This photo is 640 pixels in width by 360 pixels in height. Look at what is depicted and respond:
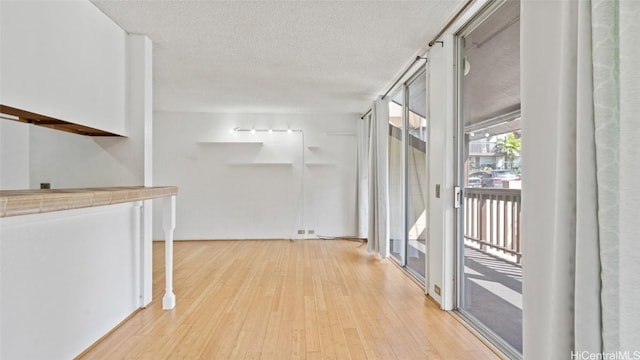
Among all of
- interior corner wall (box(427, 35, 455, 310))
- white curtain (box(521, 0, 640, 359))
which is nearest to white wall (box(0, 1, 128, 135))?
white curtain (box(521, 0, 640, 359))

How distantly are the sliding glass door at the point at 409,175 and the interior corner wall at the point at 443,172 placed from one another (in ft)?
1.54

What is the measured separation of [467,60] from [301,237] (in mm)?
4357

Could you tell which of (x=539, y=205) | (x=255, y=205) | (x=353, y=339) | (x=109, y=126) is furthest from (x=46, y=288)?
(x=255, y=205)

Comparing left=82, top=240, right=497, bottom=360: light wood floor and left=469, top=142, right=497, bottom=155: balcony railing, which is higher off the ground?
left=469, top=142, right=497, bottom=155: balcony railing

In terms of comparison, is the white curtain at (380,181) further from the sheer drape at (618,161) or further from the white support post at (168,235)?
the sheer drape at (618,161)

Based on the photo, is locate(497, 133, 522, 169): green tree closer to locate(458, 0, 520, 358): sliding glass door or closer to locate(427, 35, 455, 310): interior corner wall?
locate(458, 0, 520, 358): sliding glass door

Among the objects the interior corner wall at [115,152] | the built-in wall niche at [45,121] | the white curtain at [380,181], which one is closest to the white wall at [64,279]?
the interior corner wall at [115,152]

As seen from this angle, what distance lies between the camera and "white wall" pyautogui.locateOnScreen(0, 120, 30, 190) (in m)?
1.97

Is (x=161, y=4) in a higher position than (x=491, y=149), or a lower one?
higher

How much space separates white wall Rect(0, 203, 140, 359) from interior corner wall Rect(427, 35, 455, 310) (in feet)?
8.45

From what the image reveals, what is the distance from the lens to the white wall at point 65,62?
5.41ft

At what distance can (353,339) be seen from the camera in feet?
7.25

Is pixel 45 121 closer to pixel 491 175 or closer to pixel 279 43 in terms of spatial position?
pixel 279 43

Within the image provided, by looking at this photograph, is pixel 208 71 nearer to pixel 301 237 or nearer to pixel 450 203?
pixel 450 203
